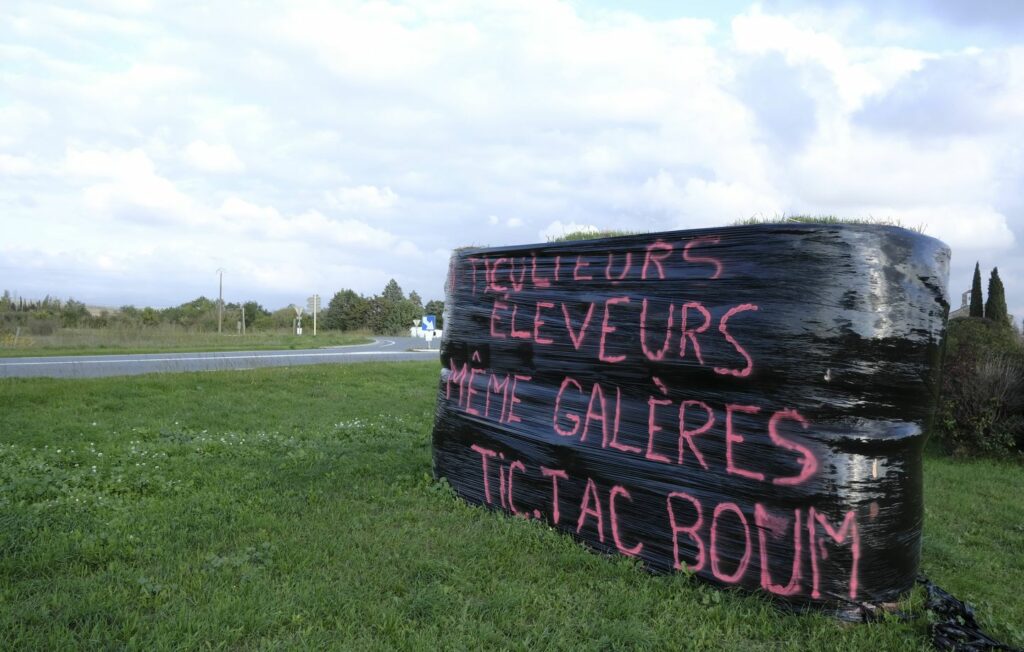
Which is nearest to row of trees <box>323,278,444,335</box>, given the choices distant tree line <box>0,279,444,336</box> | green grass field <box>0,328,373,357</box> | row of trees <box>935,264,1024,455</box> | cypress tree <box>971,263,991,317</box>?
distant tree line <box>0,279,444,336</box>

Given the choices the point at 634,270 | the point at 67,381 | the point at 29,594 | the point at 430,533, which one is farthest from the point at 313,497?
the point at 67,381

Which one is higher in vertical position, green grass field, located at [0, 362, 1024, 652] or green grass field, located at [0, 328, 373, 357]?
green grass field, located at [0, 328, 373, 357]

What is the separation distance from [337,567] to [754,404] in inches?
93.6

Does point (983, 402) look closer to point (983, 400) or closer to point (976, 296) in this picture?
point (983, 400)

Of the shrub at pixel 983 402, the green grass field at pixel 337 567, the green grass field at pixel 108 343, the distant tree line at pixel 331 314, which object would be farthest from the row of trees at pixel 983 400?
the distant tree line at pixel 331 314

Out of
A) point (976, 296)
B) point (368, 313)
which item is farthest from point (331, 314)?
point (976, 296)

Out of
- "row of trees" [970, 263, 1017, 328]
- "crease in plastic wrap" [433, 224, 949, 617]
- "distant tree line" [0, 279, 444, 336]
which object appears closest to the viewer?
"crease in plastic wrap" [433, 224, 949, 617]

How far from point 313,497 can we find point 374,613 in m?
1.91

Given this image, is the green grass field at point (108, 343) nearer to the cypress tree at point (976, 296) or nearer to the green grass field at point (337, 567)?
the green grass field at point (337, 567)

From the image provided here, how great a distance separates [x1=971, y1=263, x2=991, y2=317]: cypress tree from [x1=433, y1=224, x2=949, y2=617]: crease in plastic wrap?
2132 cm

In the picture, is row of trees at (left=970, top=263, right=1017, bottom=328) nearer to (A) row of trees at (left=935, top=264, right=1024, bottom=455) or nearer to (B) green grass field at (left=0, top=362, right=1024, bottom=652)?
(A) row of trees at (left=935, top=264, right=1024, bottom=455)

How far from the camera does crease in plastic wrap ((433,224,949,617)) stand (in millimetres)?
3225

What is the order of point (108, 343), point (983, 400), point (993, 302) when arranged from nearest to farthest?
1. point (983, 400)
2. point (993, 302)
3. point (108, 343)

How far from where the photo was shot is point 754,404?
3.38m
